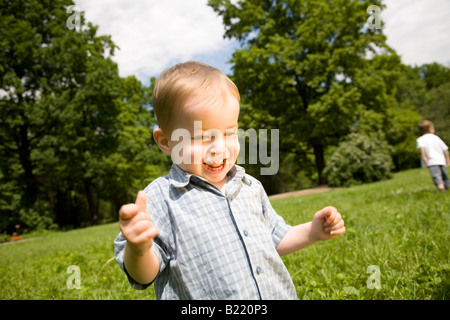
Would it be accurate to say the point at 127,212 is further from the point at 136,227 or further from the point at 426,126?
the point at 426,126

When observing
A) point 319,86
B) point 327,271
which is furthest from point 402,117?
point 327,271

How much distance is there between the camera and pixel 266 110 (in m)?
20.0

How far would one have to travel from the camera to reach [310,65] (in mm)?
18750

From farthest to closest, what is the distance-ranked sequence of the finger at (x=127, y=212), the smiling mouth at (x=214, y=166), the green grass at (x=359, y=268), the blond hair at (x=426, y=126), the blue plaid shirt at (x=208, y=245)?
the blond hair at (x=426, y=126) < the green grass at (x=359, y=268) < the smiling mouth at (x=214, y=166) < the blue plaid shirt at (x=208, y=245) < the finger at (x=127, y=212)

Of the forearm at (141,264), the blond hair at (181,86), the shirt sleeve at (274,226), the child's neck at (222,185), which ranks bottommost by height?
the forearm at (141,264)

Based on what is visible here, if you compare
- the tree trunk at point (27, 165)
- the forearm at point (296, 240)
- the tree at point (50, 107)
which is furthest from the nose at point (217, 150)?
the tree trunk at point (27, 165)

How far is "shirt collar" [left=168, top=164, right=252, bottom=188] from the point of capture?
1.36m

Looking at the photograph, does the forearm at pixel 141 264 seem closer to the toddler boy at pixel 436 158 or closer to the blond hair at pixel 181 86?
the blond hair at pixel 181 86

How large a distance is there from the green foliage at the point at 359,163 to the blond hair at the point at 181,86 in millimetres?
17057

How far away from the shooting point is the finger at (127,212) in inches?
40.4

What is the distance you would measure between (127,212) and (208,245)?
39 centimetres

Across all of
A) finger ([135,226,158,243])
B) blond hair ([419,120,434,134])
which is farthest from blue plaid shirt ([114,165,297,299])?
blond hair ([419,120,434,134])
